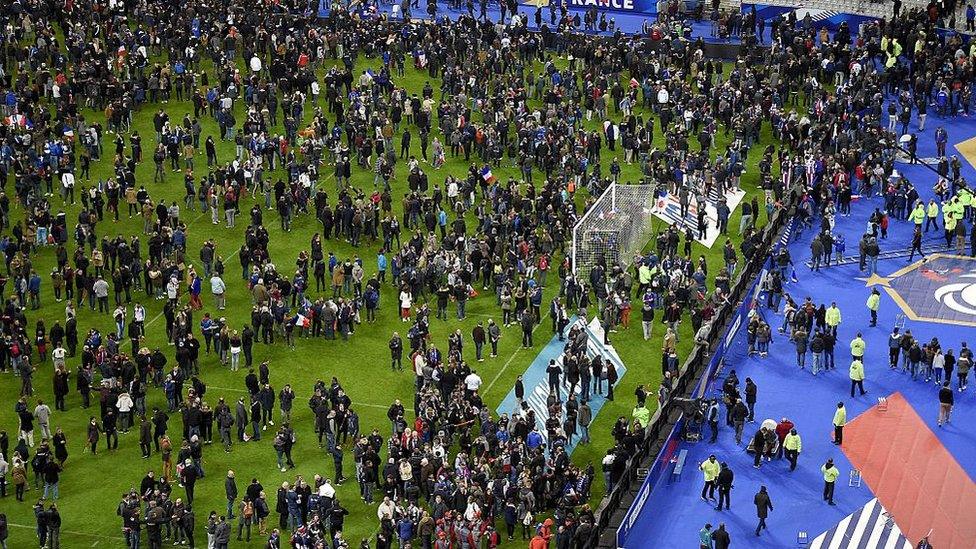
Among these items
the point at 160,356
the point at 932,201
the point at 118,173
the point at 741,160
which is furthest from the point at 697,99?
the point at 160,356

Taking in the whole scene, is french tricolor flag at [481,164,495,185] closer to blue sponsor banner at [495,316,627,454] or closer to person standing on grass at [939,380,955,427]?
blue sponsor banner at [495,316,627,454]

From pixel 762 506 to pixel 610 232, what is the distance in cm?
1577

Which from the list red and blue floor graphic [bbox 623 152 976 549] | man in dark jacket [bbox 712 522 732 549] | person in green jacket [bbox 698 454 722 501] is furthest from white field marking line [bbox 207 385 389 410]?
man in dark jacket [bbox 712 522 732 549]

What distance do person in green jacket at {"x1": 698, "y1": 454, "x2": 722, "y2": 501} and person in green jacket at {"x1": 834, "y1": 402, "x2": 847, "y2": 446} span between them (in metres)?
4.16

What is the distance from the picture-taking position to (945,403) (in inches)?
1987

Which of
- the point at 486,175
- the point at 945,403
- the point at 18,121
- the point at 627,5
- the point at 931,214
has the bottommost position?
the point at 945,403

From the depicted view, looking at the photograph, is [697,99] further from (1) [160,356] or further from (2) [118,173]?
(1) [160,356]

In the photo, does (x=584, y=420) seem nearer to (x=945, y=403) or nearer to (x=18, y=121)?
(x=945, y=403)

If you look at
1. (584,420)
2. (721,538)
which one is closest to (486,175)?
(584,420)

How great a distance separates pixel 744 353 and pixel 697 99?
1903 centimetres

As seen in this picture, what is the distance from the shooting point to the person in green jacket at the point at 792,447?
4853cm

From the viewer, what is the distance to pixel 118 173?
211 feet

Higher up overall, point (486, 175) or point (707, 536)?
point (486, 175)

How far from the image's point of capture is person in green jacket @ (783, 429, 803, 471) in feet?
159
